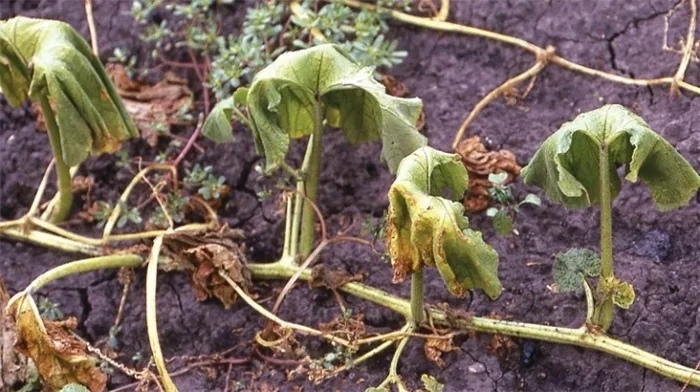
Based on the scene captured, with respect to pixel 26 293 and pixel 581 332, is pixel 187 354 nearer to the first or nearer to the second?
pixel 26 293

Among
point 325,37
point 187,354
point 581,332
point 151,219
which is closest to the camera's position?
point 581,332

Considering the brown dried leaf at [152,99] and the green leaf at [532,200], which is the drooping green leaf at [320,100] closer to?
the green leaf at [532,200]

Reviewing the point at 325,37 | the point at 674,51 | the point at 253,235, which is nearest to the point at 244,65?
the point at 325,37

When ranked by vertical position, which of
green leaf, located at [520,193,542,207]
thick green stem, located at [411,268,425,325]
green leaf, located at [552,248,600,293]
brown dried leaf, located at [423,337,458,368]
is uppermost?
green leaf, located at [520,193,542,207]

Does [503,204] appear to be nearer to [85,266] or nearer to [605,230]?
[605,230]

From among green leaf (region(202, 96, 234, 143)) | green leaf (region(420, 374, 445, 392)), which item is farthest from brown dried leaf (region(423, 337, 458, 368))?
green leaf (region(202, 96, 234, 143))

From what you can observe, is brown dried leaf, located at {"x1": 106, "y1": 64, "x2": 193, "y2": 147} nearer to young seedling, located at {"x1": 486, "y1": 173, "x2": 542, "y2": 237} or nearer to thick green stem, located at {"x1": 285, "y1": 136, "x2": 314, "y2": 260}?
thick green stem, located at {"x1": 285, "y1": 136, "x2": 314, "y2": 260}
